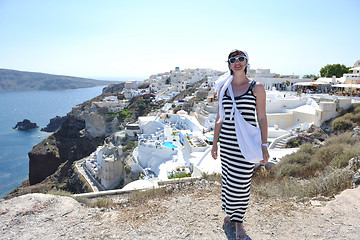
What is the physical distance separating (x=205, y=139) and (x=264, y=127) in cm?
1106

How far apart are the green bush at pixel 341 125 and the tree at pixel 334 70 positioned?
2085 cm

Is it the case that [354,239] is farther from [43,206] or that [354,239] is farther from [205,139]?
[205,139]

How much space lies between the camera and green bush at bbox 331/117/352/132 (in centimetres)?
959

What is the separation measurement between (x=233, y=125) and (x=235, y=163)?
1.24ft

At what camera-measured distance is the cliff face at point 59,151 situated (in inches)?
1101

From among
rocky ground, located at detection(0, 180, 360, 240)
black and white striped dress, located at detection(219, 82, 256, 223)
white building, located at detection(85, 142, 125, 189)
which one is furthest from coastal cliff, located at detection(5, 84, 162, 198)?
black and white striped dress, located at detection(219, 82, 256, 223)

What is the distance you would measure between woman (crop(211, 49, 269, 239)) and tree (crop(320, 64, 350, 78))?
30797 mm

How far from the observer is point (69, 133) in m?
36.8

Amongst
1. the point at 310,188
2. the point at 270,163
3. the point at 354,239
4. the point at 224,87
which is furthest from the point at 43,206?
the point at 270,163

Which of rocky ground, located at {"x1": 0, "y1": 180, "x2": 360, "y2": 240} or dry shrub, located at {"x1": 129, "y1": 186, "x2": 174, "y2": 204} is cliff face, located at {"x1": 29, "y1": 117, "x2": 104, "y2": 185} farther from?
rocky ground, located at {"x1": 0, "y1": 180, "x2": 360, "y2": 240}

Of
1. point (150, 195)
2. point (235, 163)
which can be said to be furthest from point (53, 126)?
point (235, 163)

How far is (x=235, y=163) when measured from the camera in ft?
6.96

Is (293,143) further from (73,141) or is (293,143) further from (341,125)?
(73,141)

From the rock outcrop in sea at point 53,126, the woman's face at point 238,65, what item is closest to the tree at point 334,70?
the woman's face at point 238,65
